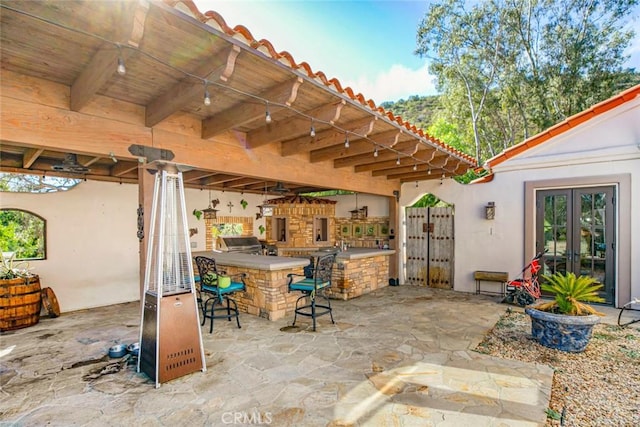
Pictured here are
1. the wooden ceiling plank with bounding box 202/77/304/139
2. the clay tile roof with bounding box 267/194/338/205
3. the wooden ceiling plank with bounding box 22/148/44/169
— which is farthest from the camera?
the clay tile roof with bounding box 267/194/338/205

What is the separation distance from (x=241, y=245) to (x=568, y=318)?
6.63 metres

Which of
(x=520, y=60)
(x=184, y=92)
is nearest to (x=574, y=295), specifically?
(x=184, y=92)

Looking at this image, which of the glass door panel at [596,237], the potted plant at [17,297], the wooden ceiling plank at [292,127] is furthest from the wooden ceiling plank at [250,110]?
the glass door panel at [596,237]

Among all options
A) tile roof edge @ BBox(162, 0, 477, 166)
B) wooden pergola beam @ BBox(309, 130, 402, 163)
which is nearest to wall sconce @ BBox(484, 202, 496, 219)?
wooden pergola beam @ BBox(309, 130, 402, 163)

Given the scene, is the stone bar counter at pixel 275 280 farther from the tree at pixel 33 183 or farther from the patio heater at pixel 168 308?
the tree at pixel 33 183

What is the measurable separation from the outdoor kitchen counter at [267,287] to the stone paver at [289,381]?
0.39 metres

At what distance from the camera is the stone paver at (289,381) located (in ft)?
7.97

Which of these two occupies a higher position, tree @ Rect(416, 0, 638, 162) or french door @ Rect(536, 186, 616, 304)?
tree @ Rect(416, 0, 638, 162)

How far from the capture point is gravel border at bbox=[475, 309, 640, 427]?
245 centimetres

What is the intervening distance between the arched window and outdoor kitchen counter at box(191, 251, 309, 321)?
3.21 m

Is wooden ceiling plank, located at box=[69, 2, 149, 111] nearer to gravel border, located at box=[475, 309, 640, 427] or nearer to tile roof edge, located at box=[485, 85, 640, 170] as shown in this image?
gravel border, located at box=[475, 309, 640, 427]

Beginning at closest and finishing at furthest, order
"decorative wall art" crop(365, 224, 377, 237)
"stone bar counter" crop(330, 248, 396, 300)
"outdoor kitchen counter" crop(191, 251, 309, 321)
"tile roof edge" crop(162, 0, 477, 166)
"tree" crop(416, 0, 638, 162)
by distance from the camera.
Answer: "tile roof edge" crop(162, 0, 477, 166) → "outdoor kitchen counter" crop(191, 251, 309, 321) → "stone bar counter" crop(330, 248, 396, 300) → "decorative wall art" crop(365, 224, 377, 237) → "tree" crop(416, 0, 638, 162)

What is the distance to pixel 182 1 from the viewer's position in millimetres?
1834

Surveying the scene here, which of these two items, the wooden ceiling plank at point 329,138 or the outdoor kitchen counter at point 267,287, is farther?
the outdoor kitchen counter at point 267,287
